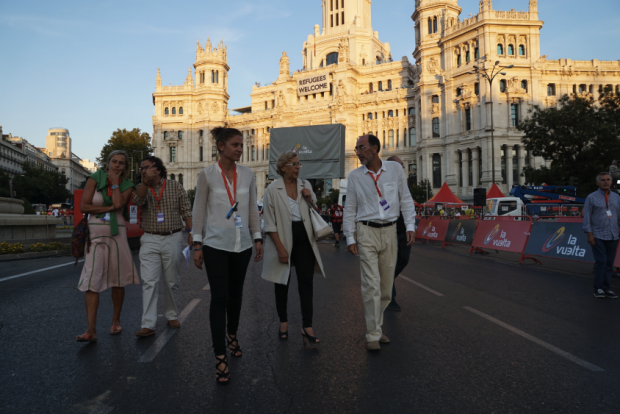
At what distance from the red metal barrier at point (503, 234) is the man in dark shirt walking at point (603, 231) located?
16.5 ft

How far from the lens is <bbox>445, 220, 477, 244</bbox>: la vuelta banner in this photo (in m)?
16.8

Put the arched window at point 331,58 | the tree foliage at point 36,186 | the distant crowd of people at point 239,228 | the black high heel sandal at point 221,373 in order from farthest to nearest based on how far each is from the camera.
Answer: the arched window at point 331,58
the tree foliage at point 36,186
the distant crowd of people at point 239,228
the black high heel sandal at point 221,373

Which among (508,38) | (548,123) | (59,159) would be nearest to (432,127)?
(508,38)

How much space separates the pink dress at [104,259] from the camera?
483 cm

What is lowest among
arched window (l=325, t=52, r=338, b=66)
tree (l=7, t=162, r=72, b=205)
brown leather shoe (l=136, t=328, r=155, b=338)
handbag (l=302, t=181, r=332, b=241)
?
brown leather shoe (l=136, t=328, r=155, b=338)

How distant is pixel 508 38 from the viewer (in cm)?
4938

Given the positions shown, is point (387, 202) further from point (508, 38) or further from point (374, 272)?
point (508, 38)

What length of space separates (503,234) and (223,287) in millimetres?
12121

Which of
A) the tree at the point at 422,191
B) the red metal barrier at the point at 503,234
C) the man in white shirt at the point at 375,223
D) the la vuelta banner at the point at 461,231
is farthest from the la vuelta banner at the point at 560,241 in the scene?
the tree at the point at 422,191

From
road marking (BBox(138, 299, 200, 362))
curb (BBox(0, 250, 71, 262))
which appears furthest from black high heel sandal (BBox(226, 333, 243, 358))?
curb (BBox(0, 250, 71, 262))

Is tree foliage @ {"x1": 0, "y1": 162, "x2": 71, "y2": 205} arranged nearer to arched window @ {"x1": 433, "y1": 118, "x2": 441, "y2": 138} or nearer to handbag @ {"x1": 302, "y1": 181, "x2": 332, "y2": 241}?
arched window @ {"x1": 433, "y1": 118, "x2": 441, "y2": 138}

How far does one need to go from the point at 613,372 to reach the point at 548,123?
2935cm

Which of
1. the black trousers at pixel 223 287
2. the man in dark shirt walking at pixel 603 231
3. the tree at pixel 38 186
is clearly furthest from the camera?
the tree at pixel 38 186

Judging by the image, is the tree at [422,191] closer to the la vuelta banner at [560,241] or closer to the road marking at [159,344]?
the la vuelta banner at [560,241]
